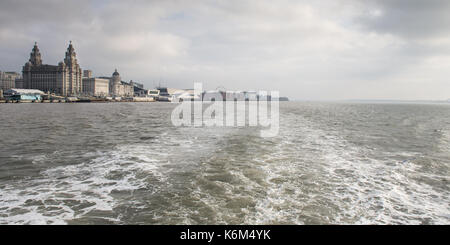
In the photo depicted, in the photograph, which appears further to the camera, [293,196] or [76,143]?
[76,143]

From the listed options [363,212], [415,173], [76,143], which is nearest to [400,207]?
[363,212]

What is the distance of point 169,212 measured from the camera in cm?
650

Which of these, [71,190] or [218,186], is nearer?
[71,190]

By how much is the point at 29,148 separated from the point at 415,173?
1920 cm

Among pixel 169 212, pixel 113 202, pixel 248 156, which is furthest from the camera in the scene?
pixel 248 156

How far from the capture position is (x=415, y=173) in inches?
426

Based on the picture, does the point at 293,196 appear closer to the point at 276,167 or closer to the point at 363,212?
the point at 363,212
